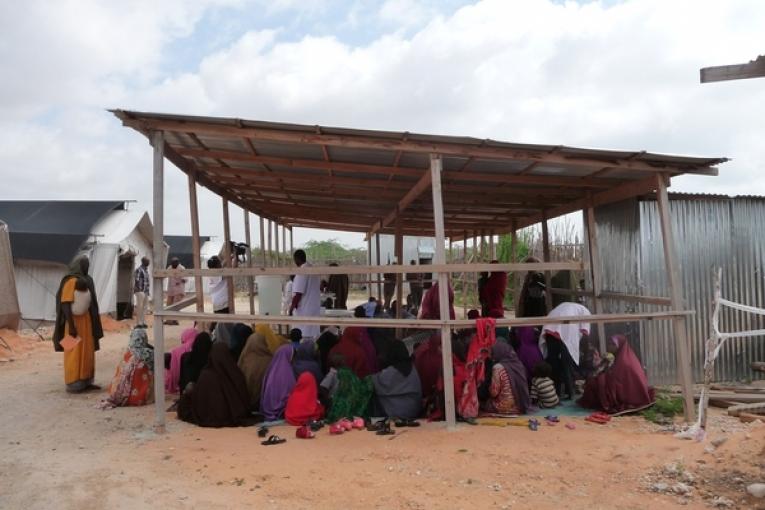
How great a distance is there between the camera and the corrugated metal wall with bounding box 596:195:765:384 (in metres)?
6.85

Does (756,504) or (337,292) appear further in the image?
(337,292)

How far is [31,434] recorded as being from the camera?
489 centimetres

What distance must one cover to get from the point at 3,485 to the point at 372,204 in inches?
260

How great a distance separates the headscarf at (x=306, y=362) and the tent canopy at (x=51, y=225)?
1032cm

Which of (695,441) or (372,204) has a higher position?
(372,204)

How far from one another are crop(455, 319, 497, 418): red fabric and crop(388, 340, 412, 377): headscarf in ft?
1.93

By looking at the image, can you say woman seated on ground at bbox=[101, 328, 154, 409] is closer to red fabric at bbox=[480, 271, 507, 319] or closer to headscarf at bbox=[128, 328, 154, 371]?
headscarf at bbox=[128, 328, 154, 371]

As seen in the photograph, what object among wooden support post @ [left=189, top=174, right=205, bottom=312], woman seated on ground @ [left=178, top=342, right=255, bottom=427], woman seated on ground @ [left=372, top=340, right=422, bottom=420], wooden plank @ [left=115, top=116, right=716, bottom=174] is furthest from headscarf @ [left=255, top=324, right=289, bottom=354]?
wooden plank @ [left=115, top=116, right=716, bottom=174]

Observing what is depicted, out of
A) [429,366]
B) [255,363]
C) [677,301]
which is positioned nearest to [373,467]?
[429,366]

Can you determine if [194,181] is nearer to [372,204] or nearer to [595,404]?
[372,204]

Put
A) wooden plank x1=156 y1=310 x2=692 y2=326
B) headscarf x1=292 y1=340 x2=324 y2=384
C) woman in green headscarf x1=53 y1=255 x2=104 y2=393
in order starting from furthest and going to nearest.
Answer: woman in green headscarf x1=53 y1=255 x2=104 y2=393 < headscarf x1=292 y1=340 x2=324 y2=384 < wooden plank x1=156 y1=310 x2=692 y2=326

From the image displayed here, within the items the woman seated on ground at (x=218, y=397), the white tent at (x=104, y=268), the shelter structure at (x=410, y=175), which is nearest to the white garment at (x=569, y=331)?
the shelter structure at (x=410, y=175)

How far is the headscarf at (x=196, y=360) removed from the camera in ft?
18.7

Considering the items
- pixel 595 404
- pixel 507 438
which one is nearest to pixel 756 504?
pixel 507 438
